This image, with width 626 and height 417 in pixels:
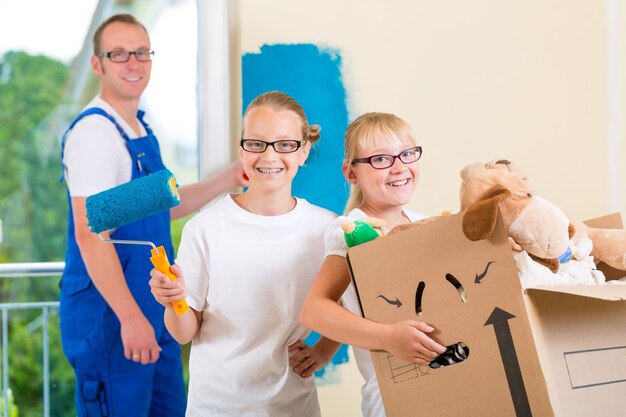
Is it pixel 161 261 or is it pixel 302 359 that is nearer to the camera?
pixel 161 261

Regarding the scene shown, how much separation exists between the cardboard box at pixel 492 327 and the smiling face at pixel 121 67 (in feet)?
3.45

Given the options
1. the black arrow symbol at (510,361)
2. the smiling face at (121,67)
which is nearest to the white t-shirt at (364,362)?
the black arrow symbol at (510,361)

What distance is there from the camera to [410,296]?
106 centimetres

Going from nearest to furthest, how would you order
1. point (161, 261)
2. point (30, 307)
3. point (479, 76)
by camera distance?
1. point (161, 261)
2. point (479, 76)
3. point (30, 307)

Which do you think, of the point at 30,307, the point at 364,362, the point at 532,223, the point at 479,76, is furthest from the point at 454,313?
the point at 30,307

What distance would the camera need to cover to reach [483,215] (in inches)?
37.8

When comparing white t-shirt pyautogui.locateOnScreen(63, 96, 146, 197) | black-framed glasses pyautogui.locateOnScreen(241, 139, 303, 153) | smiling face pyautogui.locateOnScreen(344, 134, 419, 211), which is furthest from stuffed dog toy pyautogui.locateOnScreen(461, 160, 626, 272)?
white t-shirt pyautogui.locateOnScreen(63, 96, 146, 197)

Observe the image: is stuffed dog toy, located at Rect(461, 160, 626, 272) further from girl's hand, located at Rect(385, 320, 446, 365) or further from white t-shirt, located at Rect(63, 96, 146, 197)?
white t-shirt, located at Rect(63, 96, 146, 197)

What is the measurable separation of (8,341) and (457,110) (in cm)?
167

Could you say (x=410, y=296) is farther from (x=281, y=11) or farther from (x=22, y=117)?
(x=22, y=117)

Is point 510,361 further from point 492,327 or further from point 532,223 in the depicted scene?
point 532,223

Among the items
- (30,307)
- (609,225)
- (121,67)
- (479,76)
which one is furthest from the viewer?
(30,307)

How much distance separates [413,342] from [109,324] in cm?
104

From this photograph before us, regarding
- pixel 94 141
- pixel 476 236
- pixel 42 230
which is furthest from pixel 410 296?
pixel 42 230
